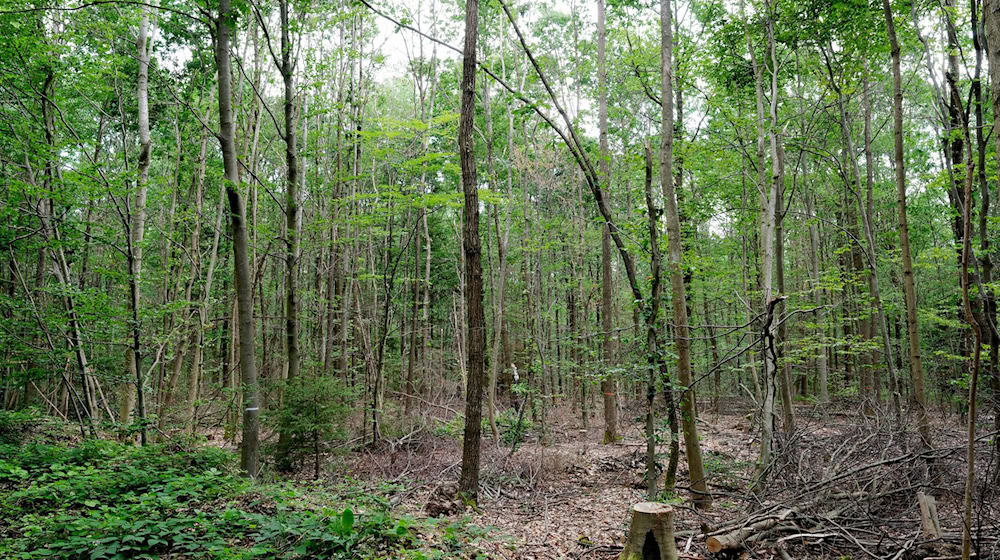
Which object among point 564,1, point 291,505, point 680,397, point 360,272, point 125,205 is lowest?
point 291,505

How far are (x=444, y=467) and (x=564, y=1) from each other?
1360 centimetres

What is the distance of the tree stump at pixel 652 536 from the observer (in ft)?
13.4

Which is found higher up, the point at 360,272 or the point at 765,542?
A: the point at 360,272

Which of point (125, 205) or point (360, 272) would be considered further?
point (360, 272)

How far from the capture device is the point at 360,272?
1162 centimetres

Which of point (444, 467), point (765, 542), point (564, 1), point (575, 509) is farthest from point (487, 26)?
point (765, 542)

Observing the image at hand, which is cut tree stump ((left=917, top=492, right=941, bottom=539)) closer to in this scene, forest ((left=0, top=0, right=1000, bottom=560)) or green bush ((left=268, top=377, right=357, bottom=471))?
forest ((left=0, top=0, right=1000, bottom=560))

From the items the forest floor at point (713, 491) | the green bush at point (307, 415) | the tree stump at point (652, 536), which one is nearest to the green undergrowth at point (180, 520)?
the forest floor at point (713, 491)

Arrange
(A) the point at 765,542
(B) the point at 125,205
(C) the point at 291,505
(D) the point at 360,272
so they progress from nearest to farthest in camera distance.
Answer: (A) the point at 765,542 < (C) the point at 291,505 < (B) the point at 125,205 < (D) the point at 360,272

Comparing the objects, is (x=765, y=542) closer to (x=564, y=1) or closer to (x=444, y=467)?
(x=444, y=467)

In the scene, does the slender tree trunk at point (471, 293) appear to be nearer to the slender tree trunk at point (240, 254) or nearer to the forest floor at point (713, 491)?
the forest floor at point (713, 491)

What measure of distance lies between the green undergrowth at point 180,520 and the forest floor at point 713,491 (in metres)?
0.70

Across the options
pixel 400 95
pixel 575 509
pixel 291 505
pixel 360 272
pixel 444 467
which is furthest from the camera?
pixel 400 95

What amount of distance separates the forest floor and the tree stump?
1.82 feet
